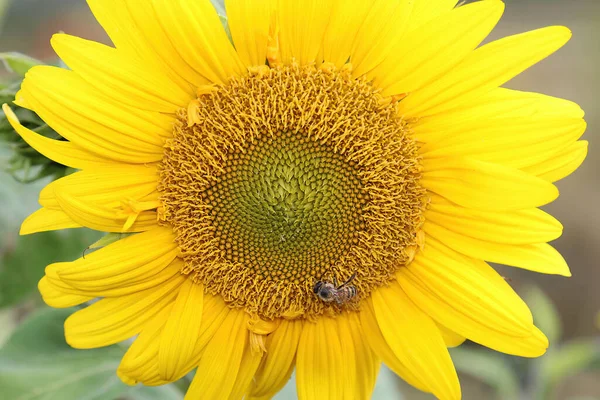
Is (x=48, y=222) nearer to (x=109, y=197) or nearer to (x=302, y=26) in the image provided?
(x=109, y=197)

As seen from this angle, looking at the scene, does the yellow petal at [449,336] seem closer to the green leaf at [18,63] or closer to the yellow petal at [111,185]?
the yellow petal at [111,185]

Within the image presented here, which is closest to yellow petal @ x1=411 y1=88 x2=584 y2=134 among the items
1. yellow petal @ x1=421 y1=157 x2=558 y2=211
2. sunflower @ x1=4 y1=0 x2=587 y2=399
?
sunflower @ x1=4 y1=0 x2=587 y2=399

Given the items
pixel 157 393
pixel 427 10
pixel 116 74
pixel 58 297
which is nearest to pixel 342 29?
pixel 427 10

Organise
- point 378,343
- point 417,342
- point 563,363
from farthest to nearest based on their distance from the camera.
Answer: point 563,363
point 378,343
point 417,342

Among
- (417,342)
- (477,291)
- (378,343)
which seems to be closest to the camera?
(477,291)

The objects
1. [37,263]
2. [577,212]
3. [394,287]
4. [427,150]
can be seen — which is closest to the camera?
[427,150]

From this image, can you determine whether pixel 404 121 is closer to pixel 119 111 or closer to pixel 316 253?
pixel 316 253

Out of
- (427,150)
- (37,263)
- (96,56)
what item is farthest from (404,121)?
(37,263)
